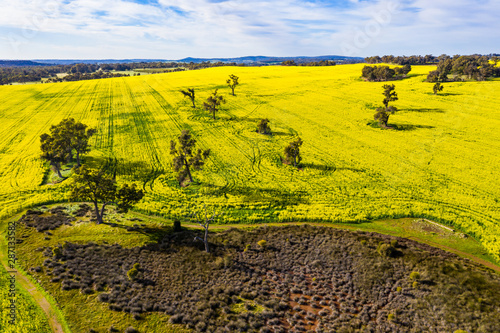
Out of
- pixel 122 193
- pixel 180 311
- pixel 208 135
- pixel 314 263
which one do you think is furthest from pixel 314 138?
pixel 180 311

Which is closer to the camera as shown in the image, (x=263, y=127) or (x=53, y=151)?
(x=53, y=151)

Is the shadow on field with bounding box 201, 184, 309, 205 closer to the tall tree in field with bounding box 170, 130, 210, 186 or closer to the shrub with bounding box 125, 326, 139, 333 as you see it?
the tall tree in field with bounding box 170, 130, 210, 186

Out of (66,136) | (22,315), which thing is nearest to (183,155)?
(66,136)

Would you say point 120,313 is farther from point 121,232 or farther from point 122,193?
point 122,193

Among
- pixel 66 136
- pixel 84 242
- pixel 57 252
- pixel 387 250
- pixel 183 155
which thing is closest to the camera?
pixel 387 250

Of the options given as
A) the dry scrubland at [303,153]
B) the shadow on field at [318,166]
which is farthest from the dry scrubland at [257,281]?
the shadow on field at [318,166]

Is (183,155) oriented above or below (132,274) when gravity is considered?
above

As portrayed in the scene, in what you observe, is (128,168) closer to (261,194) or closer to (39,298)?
(261,194)

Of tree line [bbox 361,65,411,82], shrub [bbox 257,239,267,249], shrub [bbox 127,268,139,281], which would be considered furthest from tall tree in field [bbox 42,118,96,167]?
tree line [bbox 361,65,411,82]
